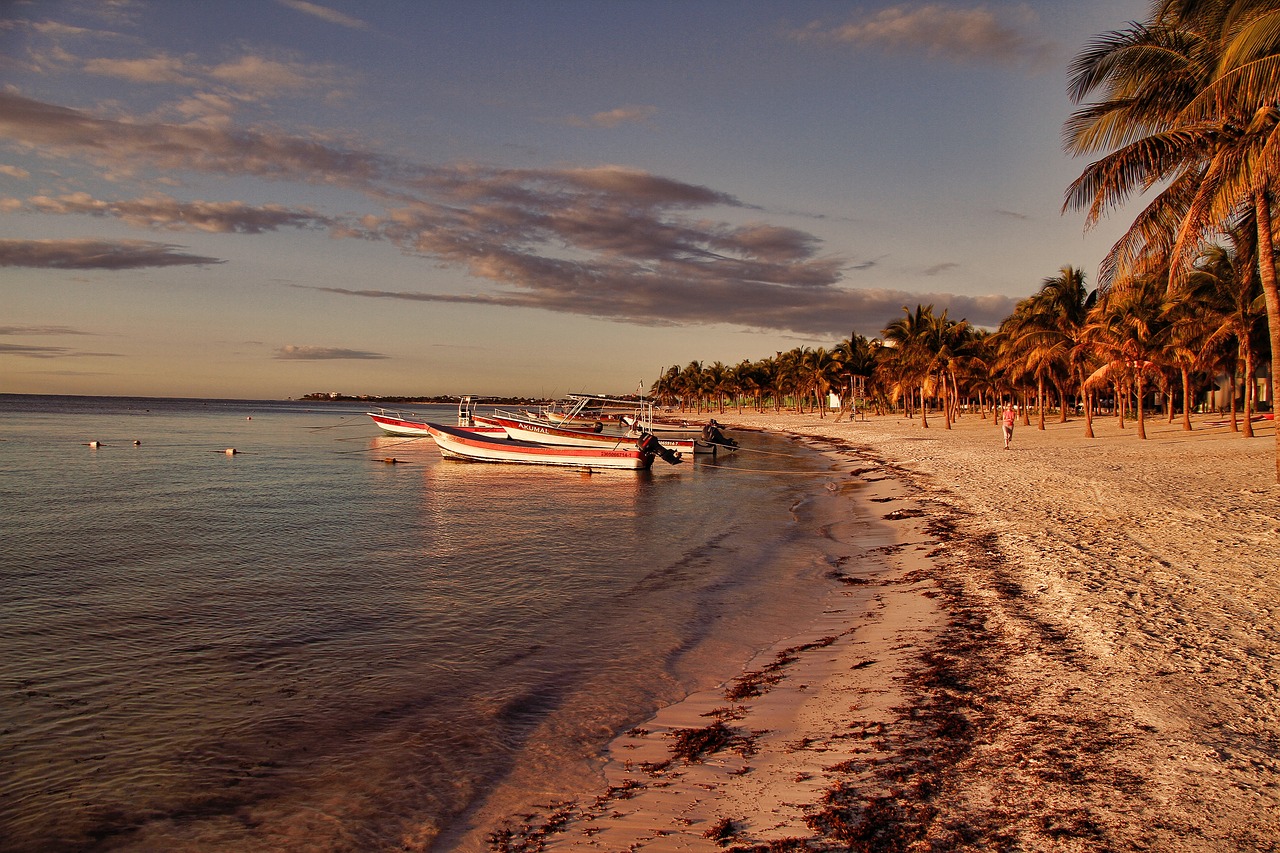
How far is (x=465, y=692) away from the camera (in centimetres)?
789

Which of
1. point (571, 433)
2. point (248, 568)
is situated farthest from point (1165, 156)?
point (571, 433)

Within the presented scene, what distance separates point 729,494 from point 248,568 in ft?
54.9

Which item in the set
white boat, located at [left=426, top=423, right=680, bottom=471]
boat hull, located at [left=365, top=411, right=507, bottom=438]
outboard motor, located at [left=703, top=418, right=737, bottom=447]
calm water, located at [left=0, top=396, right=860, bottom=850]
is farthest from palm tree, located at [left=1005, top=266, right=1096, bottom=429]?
boat hull, located at [left=365, top=411, right=507, bottom=438]

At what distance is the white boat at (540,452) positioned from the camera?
3497 cm

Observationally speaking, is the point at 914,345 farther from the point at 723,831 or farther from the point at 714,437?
the point at 723,831

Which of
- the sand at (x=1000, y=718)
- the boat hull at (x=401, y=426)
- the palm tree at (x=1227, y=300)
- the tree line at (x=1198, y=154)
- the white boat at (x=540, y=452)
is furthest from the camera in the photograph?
the boat hull at (x=401, y=426)

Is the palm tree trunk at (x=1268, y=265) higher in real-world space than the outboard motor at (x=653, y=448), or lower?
higher

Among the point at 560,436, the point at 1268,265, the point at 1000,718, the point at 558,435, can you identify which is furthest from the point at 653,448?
the point at 1000,718

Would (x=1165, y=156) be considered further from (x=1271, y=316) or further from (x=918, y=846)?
(x=918, y=846)

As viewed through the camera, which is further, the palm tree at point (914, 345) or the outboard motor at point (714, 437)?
the palm tree at point (914, 345)

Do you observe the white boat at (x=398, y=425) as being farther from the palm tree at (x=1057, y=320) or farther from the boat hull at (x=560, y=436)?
the palm tree at (x=1057, y=320)

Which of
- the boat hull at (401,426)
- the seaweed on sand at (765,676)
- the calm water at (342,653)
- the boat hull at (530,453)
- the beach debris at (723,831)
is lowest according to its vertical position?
the calm water at (342,653)

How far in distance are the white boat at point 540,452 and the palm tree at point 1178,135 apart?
21651 mm

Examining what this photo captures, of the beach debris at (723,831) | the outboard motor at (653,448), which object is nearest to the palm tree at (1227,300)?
the outboard motor at (653,448)
